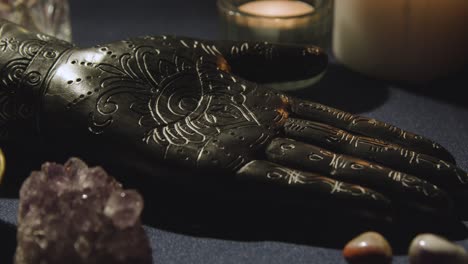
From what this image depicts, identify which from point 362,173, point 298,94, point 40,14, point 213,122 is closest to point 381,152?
point 362,173

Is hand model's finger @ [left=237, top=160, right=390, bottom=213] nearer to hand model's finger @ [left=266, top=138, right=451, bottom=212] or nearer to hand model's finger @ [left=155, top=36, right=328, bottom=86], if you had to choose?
hand model's finger @ [left=266, top=138, right=451, bottom=212]

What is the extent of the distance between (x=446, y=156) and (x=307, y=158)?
0.47 feet

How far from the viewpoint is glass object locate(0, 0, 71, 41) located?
102cm

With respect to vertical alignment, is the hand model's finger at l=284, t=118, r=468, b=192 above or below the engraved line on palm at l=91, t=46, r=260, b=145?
below

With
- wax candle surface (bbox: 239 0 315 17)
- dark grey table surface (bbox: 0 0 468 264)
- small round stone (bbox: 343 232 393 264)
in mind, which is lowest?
dark grey table surface (bbox: 0 0 468 264)

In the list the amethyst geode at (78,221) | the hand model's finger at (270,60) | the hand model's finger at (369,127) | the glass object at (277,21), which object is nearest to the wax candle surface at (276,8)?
the glass object at (277,21)

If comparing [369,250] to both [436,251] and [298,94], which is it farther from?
[298,94]

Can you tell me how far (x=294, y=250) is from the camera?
26.5 inches

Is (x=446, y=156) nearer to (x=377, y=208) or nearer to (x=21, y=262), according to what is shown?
(x=377, y=208)

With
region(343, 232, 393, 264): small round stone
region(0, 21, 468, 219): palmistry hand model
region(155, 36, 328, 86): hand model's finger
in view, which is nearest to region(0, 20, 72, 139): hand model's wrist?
region(0, 21, 468, 219): palmistry hand model

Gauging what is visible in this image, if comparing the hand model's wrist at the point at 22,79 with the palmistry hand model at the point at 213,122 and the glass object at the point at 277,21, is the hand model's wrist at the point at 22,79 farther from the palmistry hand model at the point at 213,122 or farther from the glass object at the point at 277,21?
the glass object at the point at 277,21

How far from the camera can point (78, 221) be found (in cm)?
59

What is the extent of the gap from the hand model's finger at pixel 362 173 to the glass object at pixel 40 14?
1.51 feet

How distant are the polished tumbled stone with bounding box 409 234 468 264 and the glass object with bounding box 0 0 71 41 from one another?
2.04 ft
